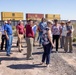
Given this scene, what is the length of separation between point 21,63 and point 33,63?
1.64 ft

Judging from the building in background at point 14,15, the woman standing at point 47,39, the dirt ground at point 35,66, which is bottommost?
the dirt ground at point 35,66

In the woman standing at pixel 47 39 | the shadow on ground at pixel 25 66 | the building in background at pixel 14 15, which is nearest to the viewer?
the woman standing at pixel 47 39

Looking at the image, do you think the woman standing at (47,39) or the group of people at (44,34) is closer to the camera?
the woman standing at (47,39)

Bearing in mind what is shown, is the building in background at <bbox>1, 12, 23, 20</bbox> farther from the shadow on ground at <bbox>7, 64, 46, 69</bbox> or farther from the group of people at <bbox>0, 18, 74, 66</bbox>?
the shadow on ground at <bbox>7, 64, 46, 69</bbox>

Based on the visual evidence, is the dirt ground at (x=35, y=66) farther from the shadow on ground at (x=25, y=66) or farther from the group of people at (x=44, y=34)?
the group of people at (x=44, y=34)

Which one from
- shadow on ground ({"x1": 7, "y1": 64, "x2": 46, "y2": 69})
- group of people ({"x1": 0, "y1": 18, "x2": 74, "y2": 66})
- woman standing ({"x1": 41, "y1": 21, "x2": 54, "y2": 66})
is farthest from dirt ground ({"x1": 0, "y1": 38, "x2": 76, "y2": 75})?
woman standing ({"x1": 41, "y1": 21, "x2": 54, "y2": 66})

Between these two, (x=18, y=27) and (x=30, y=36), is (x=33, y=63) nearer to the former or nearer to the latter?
(x=30, y=36)

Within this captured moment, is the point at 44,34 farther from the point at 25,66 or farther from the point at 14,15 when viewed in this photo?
the point at 14,15

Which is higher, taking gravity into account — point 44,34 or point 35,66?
point 44,34

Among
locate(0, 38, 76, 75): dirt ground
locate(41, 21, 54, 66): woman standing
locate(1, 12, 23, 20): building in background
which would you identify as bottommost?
locate(0, 38, 76, 75): dirt ground

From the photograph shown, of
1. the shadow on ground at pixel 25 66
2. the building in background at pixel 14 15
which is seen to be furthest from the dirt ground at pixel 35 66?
the building in background at pixel 14 15

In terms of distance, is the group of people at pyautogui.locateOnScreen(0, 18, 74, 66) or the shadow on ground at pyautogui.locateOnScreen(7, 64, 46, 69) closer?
the group of people at pyautogui.locateOnScreen(0, 18, 74, 66)

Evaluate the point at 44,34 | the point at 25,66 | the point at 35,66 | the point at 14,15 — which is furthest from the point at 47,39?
the point at 14,15

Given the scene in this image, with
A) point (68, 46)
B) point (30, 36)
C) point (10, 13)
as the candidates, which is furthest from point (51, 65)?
point (10, 13)
